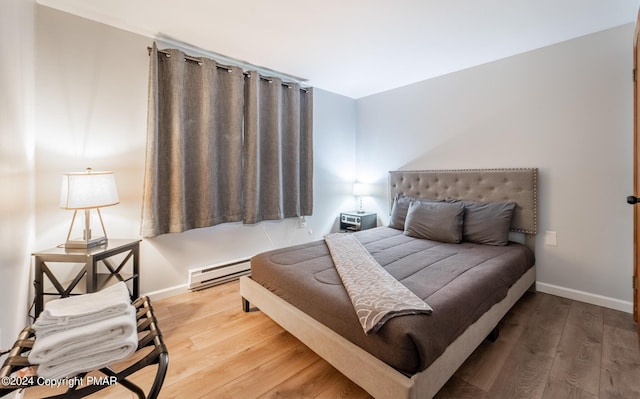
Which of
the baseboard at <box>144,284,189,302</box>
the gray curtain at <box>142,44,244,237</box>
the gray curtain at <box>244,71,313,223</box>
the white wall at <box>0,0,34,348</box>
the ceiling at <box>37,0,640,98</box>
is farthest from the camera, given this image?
the gray curtain at <box>244,71,313,223</box>

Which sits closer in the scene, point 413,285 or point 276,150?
point 413,285

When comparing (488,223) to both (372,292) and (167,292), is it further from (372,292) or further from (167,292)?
(167,292)

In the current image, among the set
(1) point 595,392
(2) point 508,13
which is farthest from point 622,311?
(2) point 508,13

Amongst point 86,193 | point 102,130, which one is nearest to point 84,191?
point 86,193

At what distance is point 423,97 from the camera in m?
3.34

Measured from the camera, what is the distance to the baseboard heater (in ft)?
8.54

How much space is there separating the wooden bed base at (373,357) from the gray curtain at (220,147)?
4.02 ft

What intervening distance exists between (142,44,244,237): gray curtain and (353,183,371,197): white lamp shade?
191 centimetres

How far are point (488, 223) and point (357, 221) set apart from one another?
1596 millimetres

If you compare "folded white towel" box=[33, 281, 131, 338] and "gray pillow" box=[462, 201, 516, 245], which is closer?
"folded white towel" box=[33, 281, 131, 338]

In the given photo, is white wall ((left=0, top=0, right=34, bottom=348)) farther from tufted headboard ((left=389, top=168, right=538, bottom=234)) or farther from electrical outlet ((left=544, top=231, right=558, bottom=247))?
electrical outlet ((left=544, top=231, right=558, bottom=247))

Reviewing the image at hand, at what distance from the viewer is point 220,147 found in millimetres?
2748

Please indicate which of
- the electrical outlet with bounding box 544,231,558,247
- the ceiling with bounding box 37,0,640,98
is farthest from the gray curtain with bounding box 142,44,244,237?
the electrical outlet with bounding box 544,231,558,247

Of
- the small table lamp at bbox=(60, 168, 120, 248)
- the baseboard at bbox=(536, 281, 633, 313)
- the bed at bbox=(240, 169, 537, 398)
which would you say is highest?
the small table lamp at bbox=(60, 168, 120, 248)
